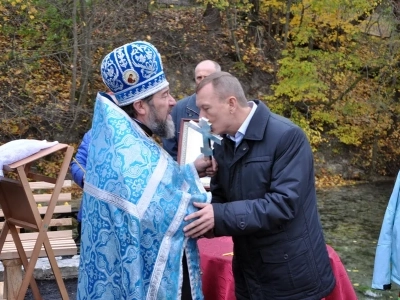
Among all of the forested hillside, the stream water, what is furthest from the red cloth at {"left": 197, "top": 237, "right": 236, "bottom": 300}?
the forested hillside

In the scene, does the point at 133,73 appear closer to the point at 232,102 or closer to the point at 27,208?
the point at 232,102

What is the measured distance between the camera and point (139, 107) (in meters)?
2.77

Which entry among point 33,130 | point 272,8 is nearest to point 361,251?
point 33,130

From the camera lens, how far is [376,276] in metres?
4.05

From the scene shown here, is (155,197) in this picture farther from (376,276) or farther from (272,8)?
(272,8)

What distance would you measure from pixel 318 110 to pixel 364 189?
218 centimetres

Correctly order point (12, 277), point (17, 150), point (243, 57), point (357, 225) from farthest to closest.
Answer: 1. point (243, 57)
2. point (357, 225)
3. point (12, 277)
4. point (17, 150)

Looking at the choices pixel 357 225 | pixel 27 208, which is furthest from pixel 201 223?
pixel 357 225

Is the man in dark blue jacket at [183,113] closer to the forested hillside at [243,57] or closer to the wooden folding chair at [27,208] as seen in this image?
the wooden folding chair at [27,208]

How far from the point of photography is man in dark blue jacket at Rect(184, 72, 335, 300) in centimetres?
262

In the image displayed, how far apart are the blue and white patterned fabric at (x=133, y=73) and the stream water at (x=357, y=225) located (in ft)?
13.6

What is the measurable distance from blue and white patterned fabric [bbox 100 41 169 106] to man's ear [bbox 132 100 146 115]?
2 centimetres

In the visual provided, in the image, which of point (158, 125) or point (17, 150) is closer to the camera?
point (158, 125)

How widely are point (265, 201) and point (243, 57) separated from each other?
11.8 meters
